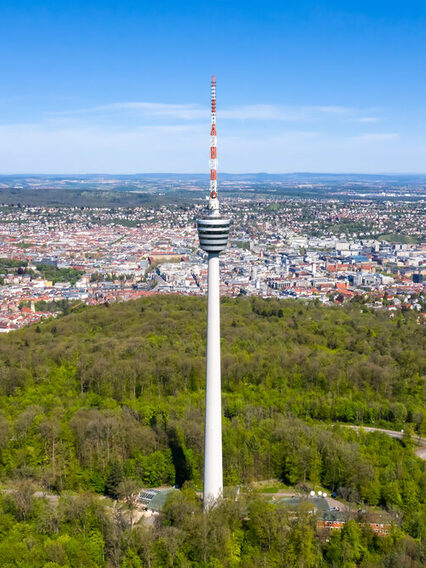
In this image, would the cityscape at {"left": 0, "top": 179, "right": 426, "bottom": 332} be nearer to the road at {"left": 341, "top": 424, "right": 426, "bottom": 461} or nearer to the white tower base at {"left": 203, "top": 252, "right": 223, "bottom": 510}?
the road at {"left": 341, "top": 424, "right": 426, "bottom": 461}

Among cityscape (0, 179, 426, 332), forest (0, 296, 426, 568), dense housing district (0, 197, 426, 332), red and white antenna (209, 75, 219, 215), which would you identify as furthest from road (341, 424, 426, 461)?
cityscape (0, 179, 426, 332)

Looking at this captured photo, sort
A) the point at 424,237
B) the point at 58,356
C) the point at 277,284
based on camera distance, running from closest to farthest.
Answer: the point at 58,356, the point at 277,284, the point at 424,237

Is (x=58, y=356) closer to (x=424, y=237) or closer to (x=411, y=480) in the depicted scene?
(x=411, y=480)

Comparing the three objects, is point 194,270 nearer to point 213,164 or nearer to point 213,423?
point 213,164

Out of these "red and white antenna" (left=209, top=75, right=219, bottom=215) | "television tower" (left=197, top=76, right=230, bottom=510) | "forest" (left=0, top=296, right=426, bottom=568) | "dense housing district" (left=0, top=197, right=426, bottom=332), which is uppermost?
"red and white antenna" (left=209, top=75, right=219, bottom=215)

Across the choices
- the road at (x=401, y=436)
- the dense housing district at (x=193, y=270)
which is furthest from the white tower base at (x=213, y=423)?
the dense housing district at (x=193, y=270)

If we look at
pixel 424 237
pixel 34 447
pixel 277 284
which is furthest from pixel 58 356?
pixel 424 237
